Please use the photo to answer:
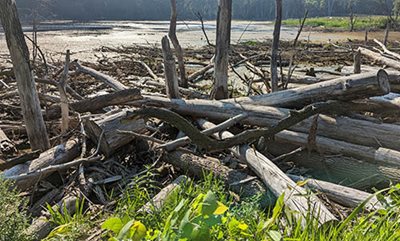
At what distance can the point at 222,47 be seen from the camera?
615 centimetres

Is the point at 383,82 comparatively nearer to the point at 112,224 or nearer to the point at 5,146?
the point at 112,224

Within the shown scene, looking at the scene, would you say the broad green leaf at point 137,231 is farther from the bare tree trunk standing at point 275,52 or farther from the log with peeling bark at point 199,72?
the log with peeling bark at point 199,72

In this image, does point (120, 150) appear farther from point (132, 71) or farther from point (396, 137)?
point (132, 71)

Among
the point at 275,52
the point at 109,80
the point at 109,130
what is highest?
the point at 275,52

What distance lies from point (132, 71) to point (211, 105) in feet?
19.6

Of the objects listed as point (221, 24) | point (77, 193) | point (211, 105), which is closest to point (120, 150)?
point (77, 193)

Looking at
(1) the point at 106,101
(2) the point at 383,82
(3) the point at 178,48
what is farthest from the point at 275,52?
(1) the point at 106,101

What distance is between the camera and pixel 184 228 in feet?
5.10

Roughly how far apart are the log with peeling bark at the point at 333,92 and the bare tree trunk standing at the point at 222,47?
917 millimetres

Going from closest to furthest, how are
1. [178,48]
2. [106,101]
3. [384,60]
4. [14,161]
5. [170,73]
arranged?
1. [14,161]
2. [106,101]
3. [170,73]
4. [384,60]
5. [178,48]

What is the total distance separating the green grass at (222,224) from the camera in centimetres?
167

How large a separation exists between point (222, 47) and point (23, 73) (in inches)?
127

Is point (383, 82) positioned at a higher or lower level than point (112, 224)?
higher

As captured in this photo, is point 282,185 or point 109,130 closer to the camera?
point 282,185
